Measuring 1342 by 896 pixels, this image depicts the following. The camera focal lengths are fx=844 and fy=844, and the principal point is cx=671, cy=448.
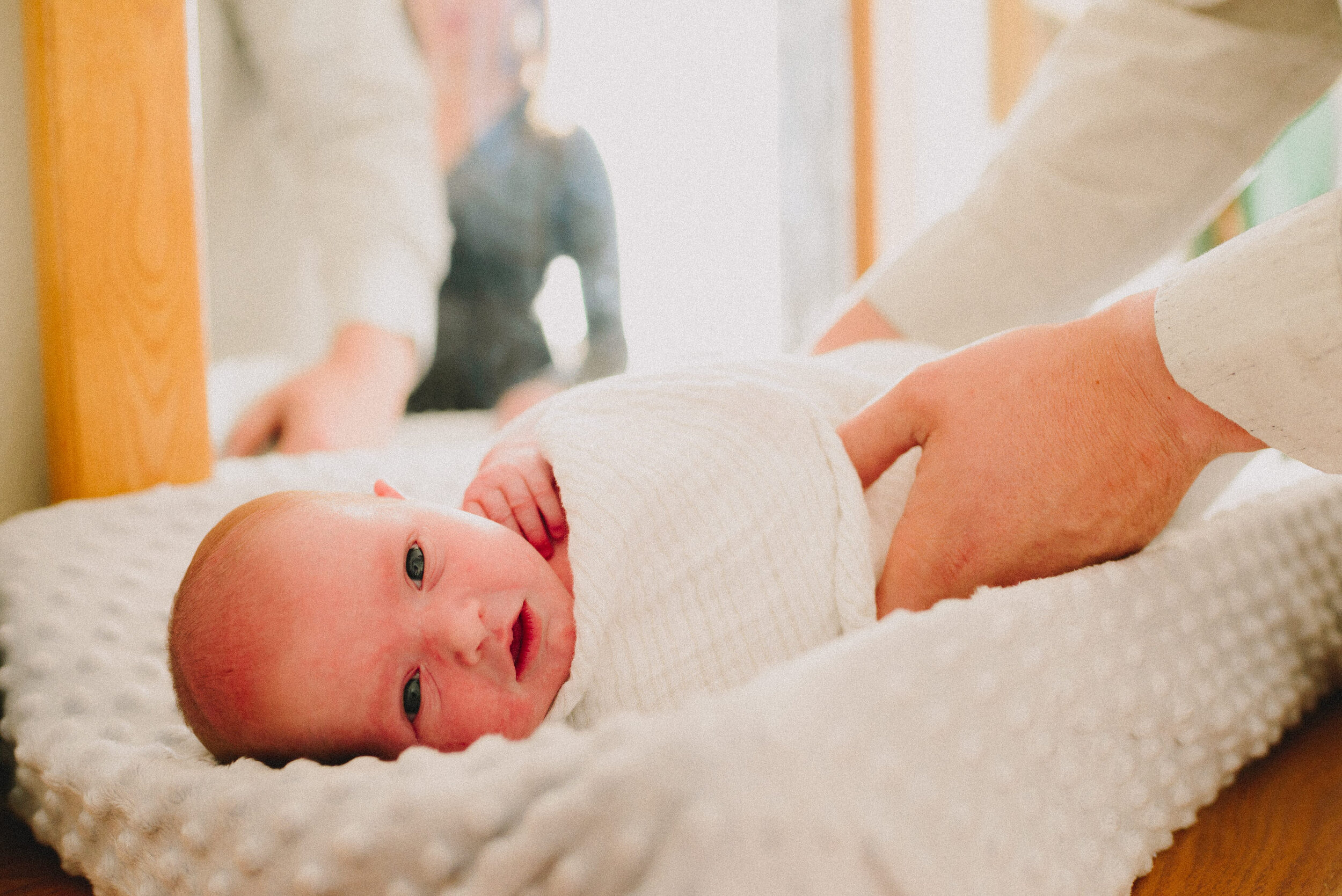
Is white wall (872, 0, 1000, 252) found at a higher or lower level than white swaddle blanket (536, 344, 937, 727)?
higher

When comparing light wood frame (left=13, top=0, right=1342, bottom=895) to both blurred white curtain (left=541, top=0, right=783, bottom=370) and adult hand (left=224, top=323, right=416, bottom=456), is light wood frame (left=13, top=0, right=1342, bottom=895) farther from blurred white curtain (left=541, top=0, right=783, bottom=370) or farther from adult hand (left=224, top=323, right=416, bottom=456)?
blurred white curtain (left=541, top=0, right=783, bottom=370)

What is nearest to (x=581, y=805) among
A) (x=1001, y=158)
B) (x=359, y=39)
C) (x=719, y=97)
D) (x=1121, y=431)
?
(x=1121, y=431)

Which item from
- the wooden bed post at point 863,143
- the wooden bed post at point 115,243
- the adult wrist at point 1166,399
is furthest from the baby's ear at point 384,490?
the wooden bed post at point 863,143

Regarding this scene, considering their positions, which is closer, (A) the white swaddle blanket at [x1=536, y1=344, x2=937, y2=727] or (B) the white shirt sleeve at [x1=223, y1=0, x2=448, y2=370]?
(A) the white swaddle blanket at [x1=536, y1=344, x2=937, y2=727]

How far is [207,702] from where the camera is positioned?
46 centimetres

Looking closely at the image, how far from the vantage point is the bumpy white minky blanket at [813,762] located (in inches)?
11.0

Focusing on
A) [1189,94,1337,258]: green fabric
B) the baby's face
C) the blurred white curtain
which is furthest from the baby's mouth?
[1189,94,1337,258]: green fabric

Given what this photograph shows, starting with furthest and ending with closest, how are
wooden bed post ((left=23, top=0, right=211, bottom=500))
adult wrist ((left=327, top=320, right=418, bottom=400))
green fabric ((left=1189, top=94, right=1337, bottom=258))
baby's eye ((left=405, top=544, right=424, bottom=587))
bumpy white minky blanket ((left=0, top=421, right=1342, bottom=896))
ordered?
green fabric ((left=1189, top=94, right=1337, bottom=258)), adult wrist ((left=327, top=320, right=418, bottom=400)), wooden bed post ((left=23, top=0, right=211, bottom=500)), baby's eye ((left=405, top=544, right=424, bottom=587)), bumpy white minky blanket ((left=0, top=421, right=1342, bottom=896))

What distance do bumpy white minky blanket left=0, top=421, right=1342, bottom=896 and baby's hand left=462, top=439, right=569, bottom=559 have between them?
0.79 ft

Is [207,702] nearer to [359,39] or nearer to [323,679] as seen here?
[323,679]

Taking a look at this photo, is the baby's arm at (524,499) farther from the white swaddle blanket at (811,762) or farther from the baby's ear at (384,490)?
the white swaddle blanket at (811,762)

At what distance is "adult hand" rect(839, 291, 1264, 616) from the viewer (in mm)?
458

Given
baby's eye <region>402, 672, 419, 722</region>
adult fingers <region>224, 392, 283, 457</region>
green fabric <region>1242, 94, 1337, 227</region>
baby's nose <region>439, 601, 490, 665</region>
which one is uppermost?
green fabric <region>1242, 94, 1337, 227</region>

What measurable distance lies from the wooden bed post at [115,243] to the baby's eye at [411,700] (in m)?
0.50
